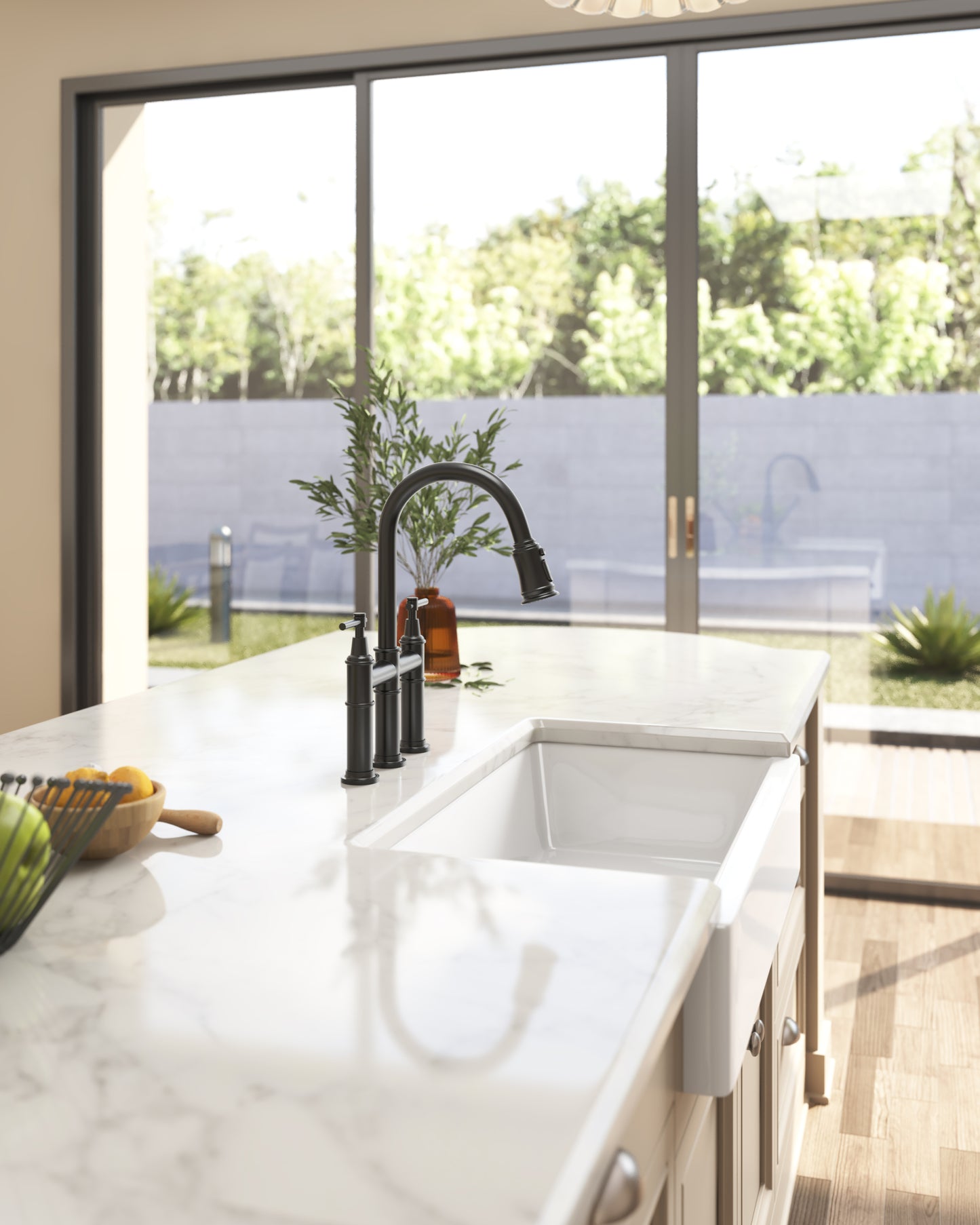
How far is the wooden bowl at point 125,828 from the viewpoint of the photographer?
1.19 metres

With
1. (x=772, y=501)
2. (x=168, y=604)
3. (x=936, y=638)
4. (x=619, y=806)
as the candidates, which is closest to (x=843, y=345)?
(x=772, y=501)

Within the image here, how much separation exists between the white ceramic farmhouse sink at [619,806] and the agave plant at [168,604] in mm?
2706

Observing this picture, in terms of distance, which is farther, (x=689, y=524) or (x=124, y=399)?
(x=124, y=399)

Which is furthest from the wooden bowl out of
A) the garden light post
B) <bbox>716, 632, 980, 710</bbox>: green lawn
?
the garden light post

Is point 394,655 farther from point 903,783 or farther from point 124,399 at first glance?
point 124,399

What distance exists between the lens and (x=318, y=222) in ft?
13.5

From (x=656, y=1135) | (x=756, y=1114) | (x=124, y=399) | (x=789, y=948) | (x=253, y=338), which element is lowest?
(x=756, y=1114)

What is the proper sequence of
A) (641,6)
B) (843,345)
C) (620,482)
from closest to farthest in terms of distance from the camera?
(641,6)
(843,345)
(620,482)

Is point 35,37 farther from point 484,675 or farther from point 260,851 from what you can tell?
point 260,851

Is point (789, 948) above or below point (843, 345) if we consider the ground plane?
below

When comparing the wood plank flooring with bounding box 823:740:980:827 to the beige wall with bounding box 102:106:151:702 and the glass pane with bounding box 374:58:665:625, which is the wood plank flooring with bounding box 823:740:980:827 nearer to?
the glass pane with bounding box 374:58:665:625

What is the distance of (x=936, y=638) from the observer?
3.71m

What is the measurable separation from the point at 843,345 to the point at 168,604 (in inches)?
96.3

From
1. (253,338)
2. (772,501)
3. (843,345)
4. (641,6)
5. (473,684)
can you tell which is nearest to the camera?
(641,6)
